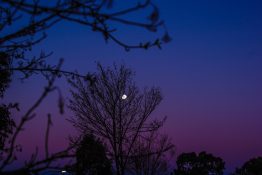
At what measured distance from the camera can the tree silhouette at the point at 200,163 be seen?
56.2 meters

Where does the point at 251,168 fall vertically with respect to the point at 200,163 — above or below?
below

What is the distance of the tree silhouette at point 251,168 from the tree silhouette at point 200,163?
906 inches

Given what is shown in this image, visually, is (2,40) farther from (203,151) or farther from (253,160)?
(203,151)

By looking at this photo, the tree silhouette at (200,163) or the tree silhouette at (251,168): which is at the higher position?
the tree silhouette at (200,163)

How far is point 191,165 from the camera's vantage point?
57.5 meters

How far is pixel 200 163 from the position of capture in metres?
58.2

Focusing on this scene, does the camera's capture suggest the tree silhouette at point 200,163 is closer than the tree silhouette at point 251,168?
No

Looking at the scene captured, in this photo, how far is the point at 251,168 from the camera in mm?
29688

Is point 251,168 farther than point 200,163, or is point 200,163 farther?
point 200,163

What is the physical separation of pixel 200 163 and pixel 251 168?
29.0 metres

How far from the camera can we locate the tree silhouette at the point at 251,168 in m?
Answer: 29.0

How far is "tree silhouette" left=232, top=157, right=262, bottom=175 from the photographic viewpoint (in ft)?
95.1

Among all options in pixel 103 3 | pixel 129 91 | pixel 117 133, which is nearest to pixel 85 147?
pixel 103 3

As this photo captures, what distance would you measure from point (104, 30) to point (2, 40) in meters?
0.49
